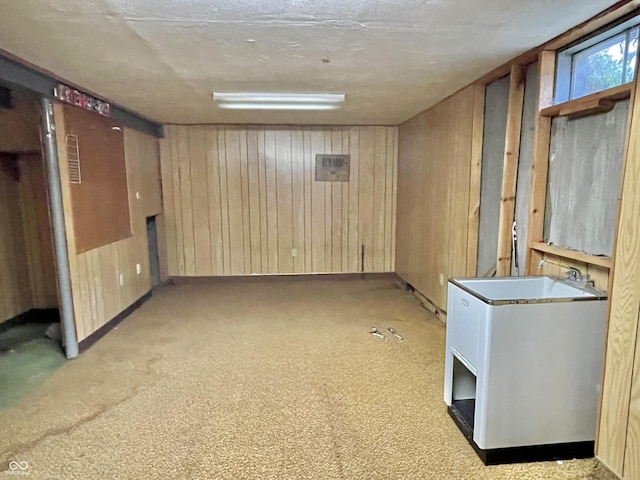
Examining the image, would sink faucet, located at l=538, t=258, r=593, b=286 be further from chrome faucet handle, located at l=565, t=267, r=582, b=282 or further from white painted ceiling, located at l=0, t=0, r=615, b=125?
white painted ceiling, located at l=0, t=0, r=615, b=125

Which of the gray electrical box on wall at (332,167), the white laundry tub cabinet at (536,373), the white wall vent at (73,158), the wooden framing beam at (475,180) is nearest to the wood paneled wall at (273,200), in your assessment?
the gray electrical box on wall at (332,167)

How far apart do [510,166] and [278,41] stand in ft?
5.81

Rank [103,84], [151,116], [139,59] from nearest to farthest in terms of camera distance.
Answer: [139,59], [103,84], [151,116]

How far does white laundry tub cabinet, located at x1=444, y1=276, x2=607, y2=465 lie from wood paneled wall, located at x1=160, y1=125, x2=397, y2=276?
3634 millimetres

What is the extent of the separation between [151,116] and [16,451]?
366cm

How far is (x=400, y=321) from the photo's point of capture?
390 centimetres

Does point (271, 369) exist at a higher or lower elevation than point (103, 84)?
lower

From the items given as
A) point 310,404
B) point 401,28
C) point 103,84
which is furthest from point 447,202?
point 103,84

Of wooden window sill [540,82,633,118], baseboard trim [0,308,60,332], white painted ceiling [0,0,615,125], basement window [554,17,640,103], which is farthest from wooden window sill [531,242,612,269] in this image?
baseboard trim [0,308,60,332]

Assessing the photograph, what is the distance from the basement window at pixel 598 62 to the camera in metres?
1.93

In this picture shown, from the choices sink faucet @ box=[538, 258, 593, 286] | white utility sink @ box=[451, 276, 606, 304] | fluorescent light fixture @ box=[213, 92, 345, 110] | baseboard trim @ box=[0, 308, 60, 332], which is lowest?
baseboard trim @ box=[0, 308, 60, 332]

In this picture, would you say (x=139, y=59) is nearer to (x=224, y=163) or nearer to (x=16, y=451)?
(x=16, y=451)

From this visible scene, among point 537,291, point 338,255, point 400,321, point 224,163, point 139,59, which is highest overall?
point 139,59

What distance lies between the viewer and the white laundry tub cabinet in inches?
72.5
